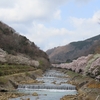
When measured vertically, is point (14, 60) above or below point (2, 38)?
below

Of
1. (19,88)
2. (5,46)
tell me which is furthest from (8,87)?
(5,46)

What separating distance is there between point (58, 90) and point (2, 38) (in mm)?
62983

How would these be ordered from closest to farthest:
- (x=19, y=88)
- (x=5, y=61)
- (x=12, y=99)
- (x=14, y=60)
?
1. (x=12, y=99)
2. (x=19, y=88)
3. (x=5, y=61)
4. (x=14, y=60)

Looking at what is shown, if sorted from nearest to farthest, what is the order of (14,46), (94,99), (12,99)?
(94,99)
(12,99)
(14,46)

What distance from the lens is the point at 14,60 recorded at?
210ft

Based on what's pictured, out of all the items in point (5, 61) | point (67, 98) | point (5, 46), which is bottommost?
point (67, 98)

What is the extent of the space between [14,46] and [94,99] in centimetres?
7916

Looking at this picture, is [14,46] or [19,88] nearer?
[19,88]

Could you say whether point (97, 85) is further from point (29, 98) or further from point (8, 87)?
point (8, 87)

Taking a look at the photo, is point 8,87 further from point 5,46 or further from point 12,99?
point 5,46

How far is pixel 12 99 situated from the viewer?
25.2m

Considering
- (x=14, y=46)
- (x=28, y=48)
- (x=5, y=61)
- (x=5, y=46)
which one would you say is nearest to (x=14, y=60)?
(x=5, y=61)

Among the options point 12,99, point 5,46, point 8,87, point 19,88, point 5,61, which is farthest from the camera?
point 5,46

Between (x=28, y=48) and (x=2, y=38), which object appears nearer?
(x=2, y=38)
